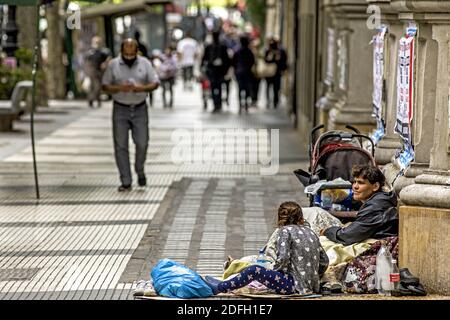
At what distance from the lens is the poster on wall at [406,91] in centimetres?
1071

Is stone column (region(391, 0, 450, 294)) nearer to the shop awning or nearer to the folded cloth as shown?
the folded cloth

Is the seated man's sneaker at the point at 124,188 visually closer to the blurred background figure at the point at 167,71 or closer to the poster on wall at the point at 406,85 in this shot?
the poster on wall at the point at 406,85

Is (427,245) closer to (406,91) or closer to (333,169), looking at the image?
(406,91)

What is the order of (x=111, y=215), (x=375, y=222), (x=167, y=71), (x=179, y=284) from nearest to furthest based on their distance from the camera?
1. (x=179, y=284)
2. (x=375, y=222)
3. (x=111, y=215)
4. (x=167, y=71)

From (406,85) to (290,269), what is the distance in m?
1.86

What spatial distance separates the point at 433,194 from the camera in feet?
32.6

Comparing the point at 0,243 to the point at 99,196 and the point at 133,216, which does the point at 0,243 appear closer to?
the point at 133,216

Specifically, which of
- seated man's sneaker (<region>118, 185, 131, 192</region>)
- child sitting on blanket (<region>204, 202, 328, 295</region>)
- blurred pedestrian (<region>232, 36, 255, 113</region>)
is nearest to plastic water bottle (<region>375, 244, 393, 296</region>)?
child sitting on blanket (<region>204, 202, 328, 295</region>)

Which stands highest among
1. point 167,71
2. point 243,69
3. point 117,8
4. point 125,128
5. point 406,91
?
point 406,91

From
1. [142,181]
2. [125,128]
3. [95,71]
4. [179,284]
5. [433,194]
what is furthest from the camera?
[95,71]

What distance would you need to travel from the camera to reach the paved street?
1112cm

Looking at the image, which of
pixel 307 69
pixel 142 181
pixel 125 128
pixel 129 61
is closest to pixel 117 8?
pixel 307 69

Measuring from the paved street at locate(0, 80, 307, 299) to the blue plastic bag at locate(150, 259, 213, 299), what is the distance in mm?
305

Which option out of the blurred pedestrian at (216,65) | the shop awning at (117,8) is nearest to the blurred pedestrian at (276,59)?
the blurred pedestrian at (216,65)
